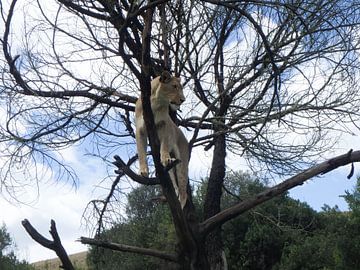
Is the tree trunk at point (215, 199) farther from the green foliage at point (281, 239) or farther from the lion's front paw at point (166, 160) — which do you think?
the green foliage at point (281, 239)

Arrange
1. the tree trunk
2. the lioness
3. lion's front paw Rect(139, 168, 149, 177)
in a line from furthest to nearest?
the tree trunk → the lioness → lion's front paw Rect(139, 168, 149, 177)

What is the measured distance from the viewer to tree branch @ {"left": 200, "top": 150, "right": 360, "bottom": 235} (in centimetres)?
731

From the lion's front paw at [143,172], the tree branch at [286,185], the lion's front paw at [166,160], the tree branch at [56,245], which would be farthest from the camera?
the tree branch at [286,185]

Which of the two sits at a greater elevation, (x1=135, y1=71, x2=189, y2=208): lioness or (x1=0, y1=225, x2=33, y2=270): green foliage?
(x1=0, y1=225, x2=33, y2=270): green foliage

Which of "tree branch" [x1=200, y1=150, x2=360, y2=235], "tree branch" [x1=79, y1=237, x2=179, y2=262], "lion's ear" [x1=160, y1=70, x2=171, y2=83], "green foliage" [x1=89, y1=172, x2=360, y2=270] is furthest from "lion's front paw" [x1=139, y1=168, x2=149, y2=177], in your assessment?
"green foliage" [x1=89, y1=172, x2=360, y2=270]

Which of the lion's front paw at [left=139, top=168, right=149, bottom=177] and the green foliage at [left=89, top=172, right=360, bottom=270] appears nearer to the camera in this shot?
the lion's front paw at [left=139, top=168, right=149, bottom=177]

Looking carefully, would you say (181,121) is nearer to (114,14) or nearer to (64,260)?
(114,14)

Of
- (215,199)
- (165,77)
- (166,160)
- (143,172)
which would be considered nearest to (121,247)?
(143,172)

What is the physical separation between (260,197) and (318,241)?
1558 centimetres

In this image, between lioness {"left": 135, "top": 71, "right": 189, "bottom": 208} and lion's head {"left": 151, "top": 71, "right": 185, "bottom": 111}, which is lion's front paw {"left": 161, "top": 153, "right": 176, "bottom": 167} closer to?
lioness {"left": 135, "top": 71, "right": 189, "bottom": 208}

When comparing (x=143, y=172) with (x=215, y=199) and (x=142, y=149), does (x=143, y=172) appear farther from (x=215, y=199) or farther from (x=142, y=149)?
(x=215, y=199)

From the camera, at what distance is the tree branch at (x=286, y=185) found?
7309 mm

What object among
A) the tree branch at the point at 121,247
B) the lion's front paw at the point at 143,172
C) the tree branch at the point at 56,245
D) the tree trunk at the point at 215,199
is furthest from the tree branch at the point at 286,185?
the tree branch at the point at 56,245

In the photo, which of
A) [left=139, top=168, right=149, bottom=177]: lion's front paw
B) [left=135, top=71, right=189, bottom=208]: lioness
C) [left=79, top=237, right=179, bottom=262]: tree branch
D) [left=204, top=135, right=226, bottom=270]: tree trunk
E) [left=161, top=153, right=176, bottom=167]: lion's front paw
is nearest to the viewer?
[left=161, top=153, right=176, bottom=167]: lion's front paw
